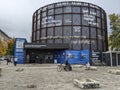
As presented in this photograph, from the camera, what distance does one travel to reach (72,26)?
55.7 metres

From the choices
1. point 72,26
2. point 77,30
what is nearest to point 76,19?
point 72,26

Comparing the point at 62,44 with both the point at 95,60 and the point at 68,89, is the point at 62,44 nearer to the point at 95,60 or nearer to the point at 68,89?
the point at 95,60

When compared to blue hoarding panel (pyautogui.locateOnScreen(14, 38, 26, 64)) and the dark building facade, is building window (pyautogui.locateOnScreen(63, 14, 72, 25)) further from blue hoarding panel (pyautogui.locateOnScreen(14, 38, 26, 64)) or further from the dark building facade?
blue hoarding panel (pyautogui.locateOnScreen(14, 38, 26, 64))

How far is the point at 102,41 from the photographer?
59656 millimetres

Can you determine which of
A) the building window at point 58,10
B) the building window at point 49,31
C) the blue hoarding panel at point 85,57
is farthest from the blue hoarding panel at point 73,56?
the building window at point 58,10

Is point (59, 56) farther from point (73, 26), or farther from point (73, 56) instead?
point (73, 26)

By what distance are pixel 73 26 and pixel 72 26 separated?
0.98 ft

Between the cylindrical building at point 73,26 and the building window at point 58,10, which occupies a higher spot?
the building window at point 58,10

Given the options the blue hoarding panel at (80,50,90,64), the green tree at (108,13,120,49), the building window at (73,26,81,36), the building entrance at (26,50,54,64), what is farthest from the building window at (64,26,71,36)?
the green tree at (108,13,120,49)

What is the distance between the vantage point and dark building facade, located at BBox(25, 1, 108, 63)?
55188mm

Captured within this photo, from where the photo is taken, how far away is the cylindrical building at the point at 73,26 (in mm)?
55281

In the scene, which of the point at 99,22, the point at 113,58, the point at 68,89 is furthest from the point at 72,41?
the point at 68,89

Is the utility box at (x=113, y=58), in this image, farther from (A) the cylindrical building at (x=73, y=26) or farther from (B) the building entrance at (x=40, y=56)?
(B) the building entrance at (x=40, y=56)

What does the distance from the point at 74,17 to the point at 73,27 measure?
3.15 m
